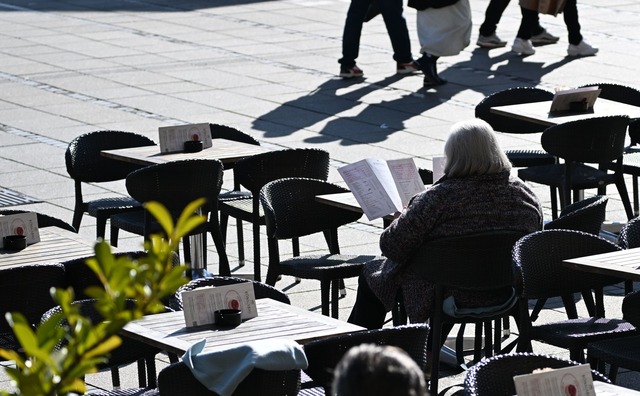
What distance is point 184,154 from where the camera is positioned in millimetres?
8148

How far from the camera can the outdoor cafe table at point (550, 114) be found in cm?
874

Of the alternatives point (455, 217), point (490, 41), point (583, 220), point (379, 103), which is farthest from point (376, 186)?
point (490, 41)

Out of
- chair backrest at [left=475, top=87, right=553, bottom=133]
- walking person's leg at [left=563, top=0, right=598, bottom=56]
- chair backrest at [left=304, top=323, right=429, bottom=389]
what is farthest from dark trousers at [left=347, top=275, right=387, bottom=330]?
walking person's leg at [left=563, top=0, right=598, bottom=56]

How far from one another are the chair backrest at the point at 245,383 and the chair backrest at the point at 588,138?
14.2 ft

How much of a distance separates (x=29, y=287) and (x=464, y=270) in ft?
5.97

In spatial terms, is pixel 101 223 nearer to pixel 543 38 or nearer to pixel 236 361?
pixel 236 361

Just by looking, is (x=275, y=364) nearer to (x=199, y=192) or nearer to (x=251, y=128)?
(x=199, y=192)

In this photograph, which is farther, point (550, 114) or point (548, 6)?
point (548, 6)

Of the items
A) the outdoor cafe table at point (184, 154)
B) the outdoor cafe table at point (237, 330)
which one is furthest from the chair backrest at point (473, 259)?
the outdoor cafe table at point (184, 154)

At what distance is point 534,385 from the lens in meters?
3.72

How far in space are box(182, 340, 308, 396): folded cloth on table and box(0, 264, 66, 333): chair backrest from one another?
4.79ft

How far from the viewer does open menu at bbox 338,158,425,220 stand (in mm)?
6316

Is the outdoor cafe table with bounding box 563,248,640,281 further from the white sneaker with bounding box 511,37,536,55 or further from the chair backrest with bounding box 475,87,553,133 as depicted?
the white sneaker with bounding box 511,37,536,55

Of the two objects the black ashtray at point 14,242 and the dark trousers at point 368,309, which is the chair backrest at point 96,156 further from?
the dark trousers at point 368,309
